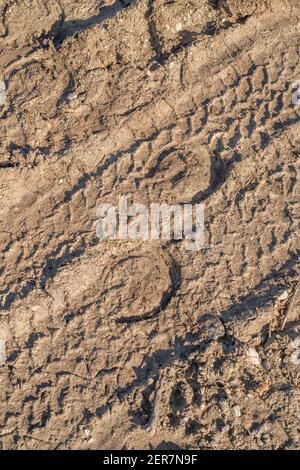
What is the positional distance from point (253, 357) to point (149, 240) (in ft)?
3.60

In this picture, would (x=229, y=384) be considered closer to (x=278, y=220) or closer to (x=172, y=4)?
(x=278, y=220)

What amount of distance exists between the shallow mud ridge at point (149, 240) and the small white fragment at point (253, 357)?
2 centimetres

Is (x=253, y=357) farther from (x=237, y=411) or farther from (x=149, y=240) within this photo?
(x=149, y=240)

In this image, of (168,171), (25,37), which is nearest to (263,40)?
(168,171)

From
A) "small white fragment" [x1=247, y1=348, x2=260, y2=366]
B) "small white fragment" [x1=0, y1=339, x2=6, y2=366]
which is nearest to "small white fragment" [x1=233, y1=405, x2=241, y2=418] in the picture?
"small white fragment" [x1=247, y1=348, x2=260, y2=366]

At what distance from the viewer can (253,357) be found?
344 centimetres

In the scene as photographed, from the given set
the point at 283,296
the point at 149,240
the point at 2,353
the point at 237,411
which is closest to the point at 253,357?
the point at 237,411

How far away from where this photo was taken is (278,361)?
11.3 feet

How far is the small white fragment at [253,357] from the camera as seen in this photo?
3.43 metres

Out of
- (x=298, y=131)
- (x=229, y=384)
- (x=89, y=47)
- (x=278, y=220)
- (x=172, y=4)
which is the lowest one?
(x=229, y=384)

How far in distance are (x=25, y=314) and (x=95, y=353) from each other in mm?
560

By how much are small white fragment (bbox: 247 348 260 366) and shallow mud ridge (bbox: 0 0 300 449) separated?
0.02 m

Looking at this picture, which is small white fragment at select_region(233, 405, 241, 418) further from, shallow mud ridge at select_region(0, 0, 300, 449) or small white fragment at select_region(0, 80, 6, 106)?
small white fragment at select_region(0, 80, 6, 106)
